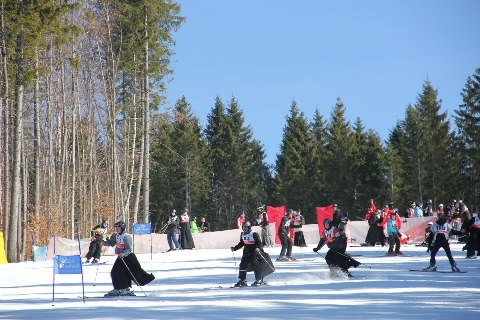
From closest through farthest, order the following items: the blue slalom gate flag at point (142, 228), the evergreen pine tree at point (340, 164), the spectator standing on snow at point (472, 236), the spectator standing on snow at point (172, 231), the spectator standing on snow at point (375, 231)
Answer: the spectator standing on snow at point (472, 236), the blue slalom gate flag at point (142, 228), the spectator standing on snow at point (375, 231), the spectator standing on snow at point (172, 231), the evergreen pine tree at point (340, 164)

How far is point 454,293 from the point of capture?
1472cm

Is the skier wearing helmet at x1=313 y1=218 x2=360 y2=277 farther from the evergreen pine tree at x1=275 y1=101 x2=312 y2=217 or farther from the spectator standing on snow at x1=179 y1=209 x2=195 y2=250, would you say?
the evergreen pine tree at x1=275 y1=101 x2=312 y2=217

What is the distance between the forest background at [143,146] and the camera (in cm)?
3300

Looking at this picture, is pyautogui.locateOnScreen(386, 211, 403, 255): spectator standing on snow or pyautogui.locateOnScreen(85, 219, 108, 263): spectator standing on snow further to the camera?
pyautogui.locateOnScreen(85, 219, 108, 263): spectator standing on snow

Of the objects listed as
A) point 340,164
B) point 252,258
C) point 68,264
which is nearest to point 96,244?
point 252,258

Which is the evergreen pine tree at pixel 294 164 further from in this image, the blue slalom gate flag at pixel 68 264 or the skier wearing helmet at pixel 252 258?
the blue slalom gate flag at pixel 68 264

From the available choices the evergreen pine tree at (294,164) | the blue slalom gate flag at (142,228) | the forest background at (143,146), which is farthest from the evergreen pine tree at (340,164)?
the blue slalom gate flag at (142,228)

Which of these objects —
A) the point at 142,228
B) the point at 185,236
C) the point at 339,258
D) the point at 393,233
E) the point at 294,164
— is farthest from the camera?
the point at 294,164

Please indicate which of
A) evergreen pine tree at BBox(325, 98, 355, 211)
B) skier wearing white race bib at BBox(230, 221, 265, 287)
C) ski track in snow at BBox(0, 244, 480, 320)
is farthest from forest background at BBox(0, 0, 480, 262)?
skier wearing white race bib at BBox(230, 221, 265, 287)

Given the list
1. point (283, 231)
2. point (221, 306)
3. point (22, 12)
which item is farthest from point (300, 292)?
point (22, 12)

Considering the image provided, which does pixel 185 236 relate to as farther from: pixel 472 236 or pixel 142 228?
pixel 472 236

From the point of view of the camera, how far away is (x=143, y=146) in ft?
132

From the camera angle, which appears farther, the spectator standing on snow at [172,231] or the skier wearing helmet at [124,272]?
the spectator standing on snow at [172,231]

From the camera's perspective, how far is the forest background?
3300 centimetres
